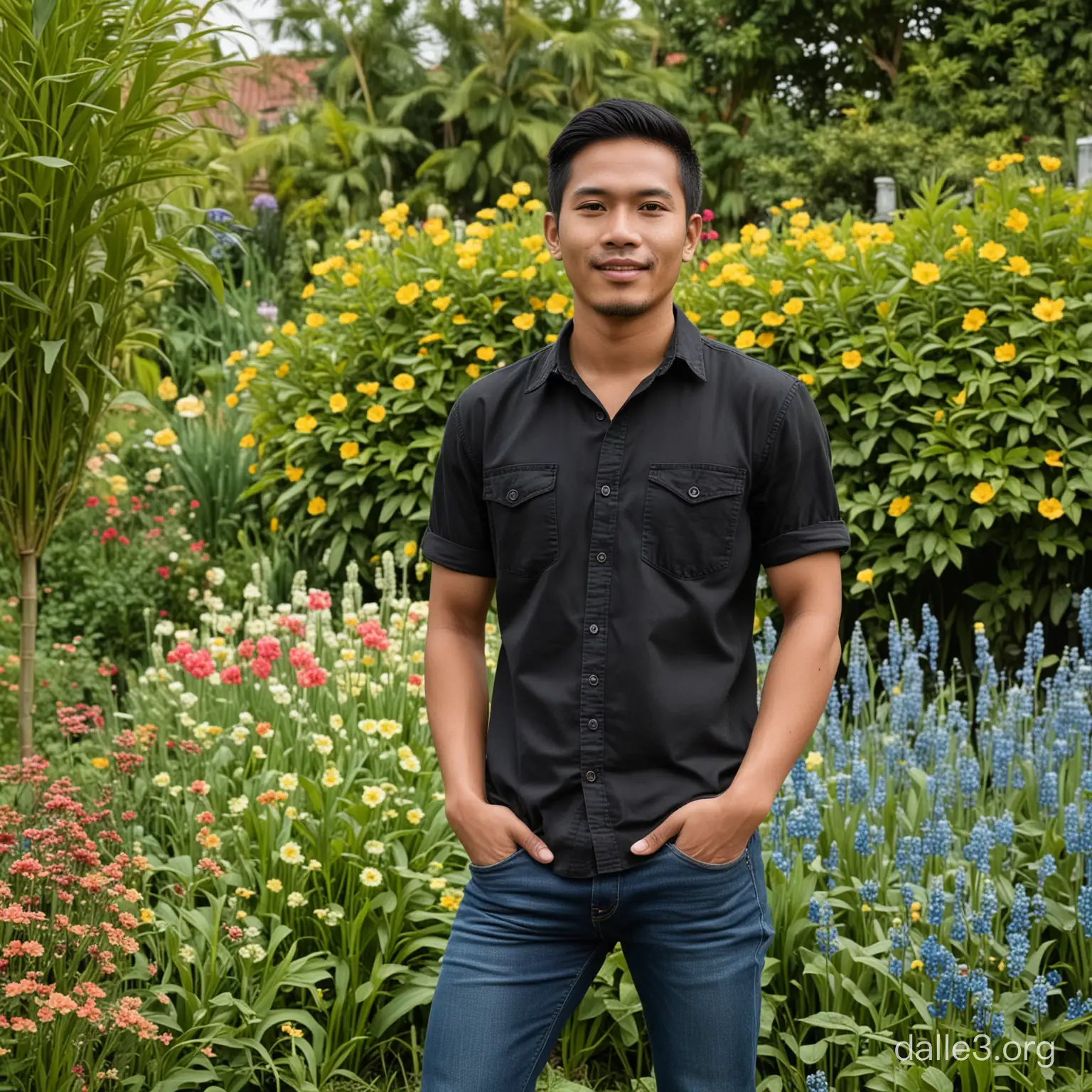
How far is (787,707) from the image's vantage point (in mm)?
1827

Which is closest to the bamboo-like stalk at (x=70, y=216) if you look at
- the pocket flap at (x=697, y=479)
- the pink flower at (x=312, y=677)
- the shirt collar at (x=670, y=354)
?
the pink flower at (x=312, y=677)

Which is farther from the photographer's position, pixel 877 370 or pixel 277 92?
pixel 277 92

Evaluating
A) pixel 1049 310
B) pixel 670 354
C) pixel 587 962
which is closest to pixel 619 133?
pixel 670 354

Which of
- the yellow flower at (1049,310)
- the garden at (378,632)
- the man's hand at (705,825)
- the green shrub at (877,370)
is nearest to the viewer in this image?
the man's hand at (705,825)

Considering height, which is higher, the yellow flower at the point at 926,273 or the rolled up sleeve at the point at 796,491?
the yellow flower at the point at 926,273

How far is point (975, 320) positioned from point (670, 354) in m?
3.14

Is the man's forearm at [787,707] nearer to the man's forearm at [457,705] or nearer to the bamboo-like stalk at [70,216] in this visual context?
the man's forearm at [457,705]

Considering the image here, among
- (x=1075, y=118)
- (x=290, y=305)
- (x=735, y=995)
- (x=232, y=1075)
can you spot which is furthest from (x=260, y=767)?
(x=1075, y=118)

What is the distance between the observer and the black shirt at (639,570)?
180 centimetres

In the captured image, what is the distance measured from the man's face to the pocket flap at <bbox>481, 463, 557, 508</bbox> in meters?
0.24

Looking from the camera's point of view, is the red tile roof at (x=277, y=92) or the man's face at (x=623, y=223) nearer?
the man's face at (x=623, y=223)

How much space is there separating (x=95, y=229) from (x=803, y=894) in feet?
7.13

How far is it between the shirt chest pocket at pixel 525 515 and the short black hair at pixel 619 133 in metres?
0.38

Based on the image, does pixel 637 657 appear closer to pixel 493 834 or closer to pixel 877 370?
pixel 493 834
